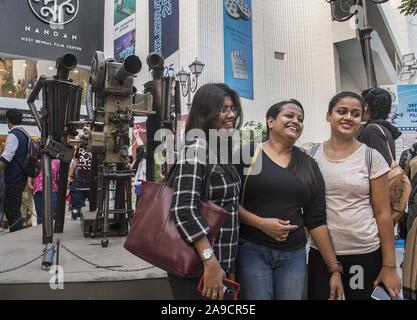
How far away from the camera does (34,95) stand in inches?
152

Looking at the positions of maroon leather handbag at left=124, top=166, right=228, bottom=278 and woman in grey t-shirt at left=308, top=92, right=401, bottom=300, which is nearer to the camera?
maroon leather handbag at left=124, top=166, right=228, bottom=278

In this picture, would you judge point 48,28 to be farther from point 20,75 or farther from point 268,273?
point 268,273

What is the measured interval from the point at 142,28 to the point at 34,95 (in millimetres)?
14274

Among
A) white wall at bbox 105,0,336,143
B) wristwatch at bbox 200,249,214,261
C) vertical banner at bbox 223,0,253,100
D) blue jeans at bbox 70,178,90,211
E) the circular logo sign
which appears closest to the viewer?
wristwatch at bbox 200,249,214,261

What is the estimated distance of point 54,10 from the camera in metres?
10.9

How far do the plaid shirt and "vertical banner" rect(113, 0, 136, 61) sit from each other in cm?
1674

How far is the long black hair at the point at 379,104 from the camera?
2430mm

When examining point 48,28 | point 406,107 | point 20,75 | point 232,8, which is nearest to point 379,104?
point 406,107

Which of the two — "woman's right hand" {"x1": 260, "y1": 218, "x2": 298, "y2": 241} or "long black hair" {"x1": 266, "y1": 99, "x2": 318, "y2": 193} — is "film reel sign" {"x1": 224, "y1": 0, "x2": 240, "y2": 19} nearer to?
"long black hair" {"x1": 266, "y1": 99, "x2": 318, "y2": 193}

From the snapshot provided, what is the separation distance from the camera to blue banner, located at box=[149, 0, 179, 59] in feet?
48.8

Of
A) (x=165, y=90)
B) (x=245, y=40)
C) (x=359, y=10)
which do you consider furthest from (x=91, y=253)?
(x=245, y=40)

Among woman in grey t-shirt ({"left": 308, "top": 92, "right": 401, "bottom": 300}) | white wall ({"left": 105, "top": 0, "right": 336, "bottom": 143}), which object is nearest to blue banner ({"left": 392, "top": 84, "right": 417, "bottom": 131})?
woman in grey t-shirt ({"left": 308, "top": 92, "right": 401, "bottom": 300})

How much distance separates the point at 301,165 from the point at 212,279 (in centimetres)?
75

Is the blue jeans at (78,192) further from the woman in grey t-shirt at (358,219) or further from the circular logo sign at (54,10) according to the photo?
the circular logo sign at (54,10)
